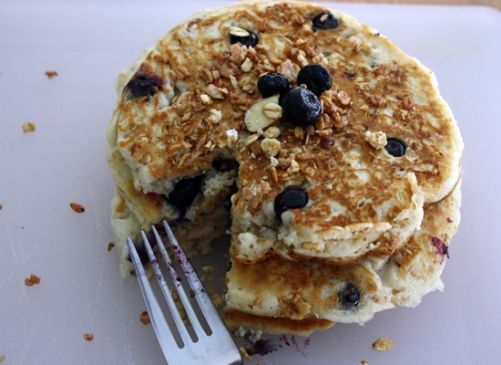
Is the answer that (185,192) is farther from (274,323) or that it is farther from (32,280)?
(32,280)

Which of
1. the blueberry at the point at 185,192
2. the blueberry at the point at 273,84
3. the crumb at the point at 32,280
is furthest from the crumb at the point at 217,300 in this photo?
the blueberry at the point at 273,84

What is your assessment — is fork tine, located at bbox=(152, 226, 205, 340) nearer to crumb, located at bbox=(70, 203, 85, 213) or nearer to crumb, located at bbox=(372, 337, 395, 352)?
crumb, located at bbox=(70, 203, 85, 213)

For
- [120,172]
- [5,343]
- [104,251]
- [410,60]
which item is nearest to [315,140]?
[410,60]

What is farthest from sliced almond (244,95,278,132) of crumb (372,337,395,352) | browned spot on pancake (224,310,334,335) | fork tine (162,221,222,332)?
crumb (372,337,395,352)

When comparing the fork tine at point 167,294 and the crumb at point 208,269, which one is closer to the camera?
the fork tine at point 167,294

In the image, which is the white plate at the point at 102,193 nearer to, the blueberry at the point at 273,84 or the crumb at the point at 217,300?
the crumb at the point at 217,300

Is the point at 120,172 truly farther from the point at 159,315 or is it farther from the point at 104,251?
the point at 159,315
